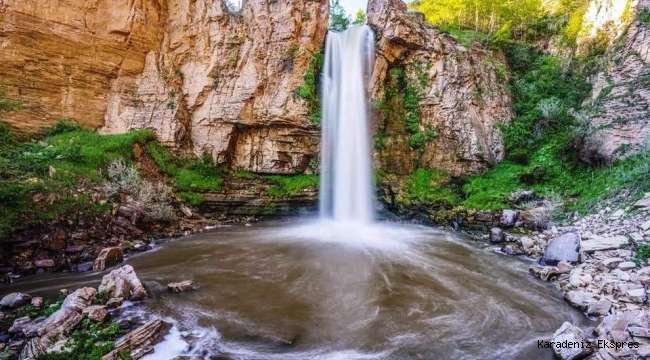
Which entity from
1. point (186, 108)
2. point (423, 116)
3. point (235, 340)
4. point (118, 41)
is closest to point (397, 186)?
point (423, 116)

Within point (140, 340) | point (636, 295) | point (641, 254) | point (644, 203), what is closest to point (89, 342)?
point (140, 340)

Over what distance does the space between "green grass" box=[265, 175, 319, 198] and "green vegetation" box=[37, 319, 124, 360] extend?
10885mm

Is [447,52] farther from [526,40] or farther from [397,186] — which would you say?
[526,40]

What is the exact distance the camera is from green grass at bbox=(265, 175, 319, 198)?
52.5 feet

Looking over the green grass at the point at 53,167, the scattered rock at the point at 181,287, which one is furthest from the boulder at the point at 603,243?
the green grass at the point at 53,167

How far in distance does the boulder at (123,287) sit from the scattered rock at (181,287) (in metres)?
0.57

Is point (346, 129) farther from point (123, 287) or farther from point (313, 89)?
point (123, 287)

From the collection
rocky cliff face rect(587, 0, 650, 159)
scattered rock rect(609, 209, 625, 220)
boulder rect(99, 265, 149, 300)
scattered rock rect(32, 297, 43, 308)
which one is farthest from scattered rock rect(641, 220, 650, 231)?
scattered rock rect(32, 297, 43, 308)

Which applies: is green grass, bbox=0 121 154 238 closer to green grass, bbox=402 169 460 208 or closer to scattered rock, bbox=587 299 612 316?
green grass, bbox=402 169 460 208

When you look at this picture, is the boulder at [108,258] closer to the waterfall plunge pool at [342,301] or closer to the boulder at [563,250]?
the waterfall plunge pool at [342,301]

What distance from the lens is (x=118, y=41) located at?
1491 cm

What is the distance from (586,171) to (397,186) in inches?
322

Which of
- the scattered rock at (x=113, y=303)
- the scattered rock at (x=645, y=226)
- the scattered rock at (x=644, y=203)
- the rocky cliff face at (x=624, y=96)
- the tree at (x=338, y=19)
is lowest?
the scattered rock at (x=113, y=303)

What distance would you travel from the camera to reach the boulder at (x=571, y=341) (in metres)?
4.77
